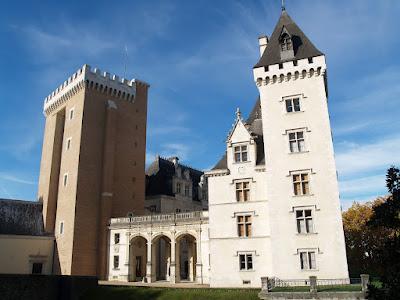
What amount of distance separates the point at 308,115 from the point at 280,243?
30.8 feet

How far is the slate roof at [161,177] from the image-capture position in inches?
1896

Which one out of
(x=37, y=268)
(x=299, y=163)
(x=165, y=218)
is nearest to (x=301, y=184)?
(x=299, y=163)

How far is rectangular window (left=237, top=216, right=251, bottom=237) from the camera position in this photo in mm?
27673

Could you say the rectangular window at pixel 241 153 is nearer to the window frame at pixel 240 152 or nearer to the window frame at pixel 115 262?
the window frame at pixel 240 152

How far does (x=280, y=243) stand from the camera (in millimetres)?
25641

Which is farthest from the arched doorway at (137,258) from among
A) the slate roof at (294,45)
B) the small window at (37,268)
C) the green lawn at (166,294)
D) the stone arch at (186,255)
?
the slate roof at (294,45)

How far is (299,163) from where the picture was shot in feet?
87.2

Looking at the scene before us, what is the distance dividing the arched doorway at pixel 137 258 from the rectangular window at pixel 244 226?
13.8 m

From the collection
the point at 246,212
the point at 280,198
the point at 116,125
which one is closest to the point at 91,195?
the point at 116,125

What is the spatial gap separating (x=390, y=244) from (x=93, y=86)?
39.8m

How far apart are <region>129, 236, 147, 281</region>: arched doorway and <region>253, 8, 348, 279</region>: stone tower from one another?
54.7 feet

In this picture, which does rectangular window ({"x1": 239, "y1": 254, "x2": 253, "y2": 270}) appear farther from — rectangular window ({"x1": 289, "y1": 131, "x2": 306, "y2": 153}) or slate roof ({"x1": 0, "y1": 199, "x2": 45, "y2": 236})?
slate roof ({"x1": 0, "y1": 199, "x2": 45, "y2": 236})

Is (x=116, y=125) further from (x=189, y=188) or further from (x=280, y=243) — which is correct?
(x=280, y=243)

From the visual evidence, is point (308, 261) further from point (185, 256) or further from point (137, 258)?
point (185, 256)
